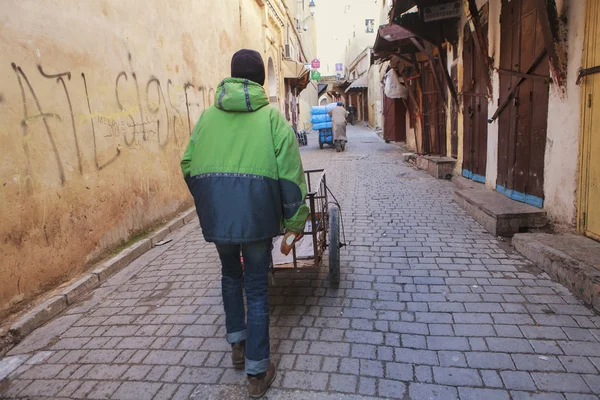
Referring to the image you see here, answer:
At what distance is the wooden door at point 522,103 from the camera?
207 inches

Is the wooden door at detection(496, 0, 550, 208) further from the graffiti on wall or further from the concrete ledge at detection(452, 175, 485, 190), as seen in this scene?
the graffiti on wall

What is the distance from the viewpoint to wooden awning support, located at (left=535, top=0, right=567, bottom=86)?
4449mm

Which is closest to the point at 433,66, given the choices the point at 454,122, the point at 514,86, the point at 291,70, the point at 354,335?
the point at 454,122

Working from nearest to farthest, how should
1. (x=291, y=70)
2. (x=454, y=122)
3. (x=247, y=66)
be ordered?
(x=247, y=66) < (x=454, y=122) < (x=291, y=70)

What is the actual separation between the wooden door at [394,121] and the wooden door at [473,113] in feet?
31.7

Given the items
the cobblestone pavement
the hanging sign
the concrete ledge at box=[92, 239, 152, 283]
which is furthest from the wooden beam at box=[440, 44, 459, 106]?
the concrete ledge at box=[92, 239, 152, 283]

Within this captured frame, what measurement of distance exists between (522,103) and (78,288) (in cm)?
594

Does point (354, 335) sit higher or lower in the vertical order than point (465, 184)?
lower

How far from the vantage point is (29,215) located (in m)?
3.65

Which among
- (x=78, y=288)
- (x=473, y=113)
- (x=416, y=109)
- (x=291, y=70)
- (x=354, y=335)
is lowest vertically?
(x=354, y=335)

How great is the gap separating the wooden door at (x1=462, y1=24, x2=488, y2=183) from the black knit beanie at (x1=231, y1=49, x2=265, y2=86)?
6032 mm

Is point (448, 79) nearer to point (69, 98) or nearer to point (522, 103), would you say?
point (522, 103)

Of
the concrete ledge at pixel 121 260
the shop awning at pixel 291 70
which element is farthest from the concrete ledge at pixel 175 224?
the shop awning at pixel 291 70

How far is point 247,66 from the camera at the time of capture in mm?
2492
